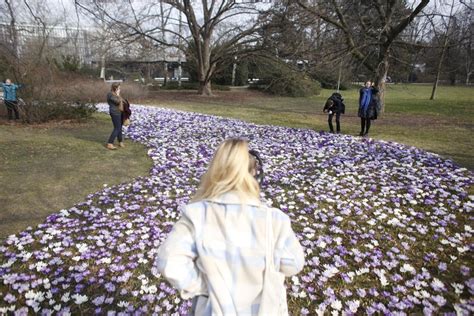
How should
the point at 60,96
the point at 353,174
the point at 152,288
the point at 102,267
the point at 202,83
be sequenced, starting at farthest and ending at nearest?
1. the point at 202,83
2. the point at 60,96
3. the point at 353,174
4. the point at 102,267
5. the point at 152,288

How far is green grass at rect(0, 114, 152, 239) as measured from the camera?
18.0 feet

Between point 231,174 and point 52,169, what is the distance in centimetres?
722

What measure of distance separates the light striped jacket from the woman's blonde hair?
48 millimetres

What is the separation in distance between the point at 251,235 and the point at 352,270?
273cm

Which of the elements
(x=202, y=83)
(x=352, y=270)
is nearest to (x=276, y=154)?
(x=352, y=270)

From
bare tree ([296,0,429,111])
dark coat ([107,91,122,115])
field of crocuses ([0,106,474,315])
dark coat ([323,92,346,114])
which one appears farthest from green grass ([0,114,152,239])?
bare tree ([296,0,429,111])

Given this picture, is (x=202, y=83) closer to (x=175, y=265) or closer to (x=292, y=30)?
(x=292, y=30)

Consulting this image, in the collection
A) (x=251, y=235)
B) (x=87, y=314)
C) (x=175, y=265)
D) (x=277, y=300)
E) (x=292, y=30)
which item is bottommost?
(x=87, y=314)

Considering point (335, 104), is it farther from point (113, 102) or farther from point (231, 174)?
point (231, 174)

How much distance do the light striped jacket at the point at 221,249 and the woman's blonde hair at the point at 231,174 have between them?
0.05 metres

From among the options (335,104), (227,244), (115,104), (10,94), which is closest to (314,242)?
(227,244)

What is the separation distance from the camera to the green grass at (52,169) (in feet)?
18.0

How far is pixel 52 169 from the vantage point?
757 centimetres

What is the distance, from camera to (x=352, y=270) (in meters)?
3.93
